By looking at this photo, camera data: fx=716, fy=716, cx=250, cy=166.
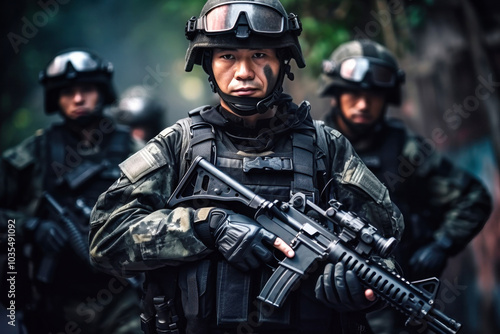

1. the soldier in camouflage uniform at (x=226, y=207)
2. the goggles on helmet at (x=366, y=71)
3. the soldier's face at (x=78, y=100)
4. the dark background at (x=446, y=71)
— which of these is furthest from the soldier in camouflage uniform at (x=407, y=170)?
the soldier in camouflage uniform at (x=226, y=207)

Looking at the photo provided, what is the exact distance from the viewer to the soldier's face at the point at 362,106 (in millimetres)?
5188

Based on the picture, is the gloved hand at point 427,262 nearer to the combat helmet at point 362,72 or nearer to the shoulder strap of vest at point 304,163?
the combat helmet at point 362,72

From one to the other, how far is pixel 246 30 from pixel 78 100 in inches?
101

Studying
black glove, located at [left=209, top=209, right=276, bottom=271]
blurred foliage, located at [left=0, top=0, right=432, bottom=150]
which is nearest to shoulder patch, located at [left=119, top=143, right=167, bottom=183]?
black glove, located at [left=209, top=209, right=276, bottom=271]

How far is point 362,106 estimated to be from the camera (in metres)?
5.21

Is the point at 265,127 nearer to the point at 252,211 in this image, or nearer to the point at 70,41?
the point at 252,211

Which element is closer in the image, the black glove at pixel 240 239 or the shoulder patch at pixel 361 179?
the black glove at pixel 240 239

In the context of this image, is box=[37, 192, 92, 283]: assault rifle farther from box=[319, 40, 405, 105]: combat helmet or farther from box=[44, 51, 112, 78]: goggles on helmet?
box=[319, 40, 405, 105]: combat helmet

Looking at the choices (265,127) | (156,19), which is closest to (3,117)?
(156,19)

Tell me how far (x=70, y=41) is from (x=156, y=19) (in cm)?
132

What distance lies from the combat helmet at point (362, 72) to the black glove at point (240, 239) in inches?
105

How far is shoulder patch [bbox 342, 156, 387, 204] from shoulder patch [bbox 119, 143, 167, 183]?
2.54 feet

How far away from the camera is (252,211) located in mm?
2955

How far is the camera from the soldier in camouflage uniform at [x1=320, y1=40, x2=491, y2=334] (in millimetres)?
5117
